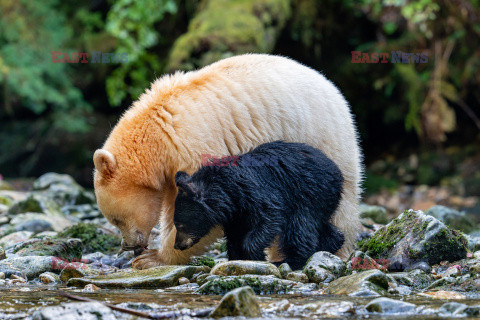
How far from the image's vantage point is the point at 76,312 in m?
3.05

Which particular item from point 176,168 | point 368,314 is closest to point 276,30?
point 176,168

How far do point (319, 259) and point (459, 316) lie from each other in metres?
1.30

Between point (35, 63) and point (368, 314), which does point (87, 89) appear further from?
point (368, 314)

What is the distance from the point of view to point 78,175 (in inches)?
522

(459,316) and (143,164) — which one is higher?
(143,164)

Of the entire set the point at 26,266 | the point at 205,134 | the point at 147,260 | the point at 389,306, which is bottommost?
the point at 147,260

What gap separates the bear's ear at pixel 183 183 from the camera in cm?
437

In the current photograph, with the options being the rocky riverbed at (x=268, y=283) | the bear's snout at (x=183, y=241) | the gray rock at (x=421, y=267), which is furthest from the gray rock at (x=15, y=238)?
the gray rock at (x=421, y=267)

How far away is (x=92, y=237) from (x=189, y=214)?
1823 millimetres

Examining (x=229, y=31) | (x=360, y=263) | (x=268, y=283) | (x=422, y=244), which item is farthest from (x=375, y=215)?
(x=229, y=31)

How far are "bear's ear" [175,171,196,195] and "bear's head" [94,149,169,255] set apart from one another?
47 centimetres

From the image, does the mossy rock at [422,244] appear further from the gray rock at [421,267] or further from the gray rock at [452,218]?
the gray rock at [452,218]

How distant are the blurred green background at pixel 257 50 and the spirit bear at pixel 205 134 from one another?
175 inches
